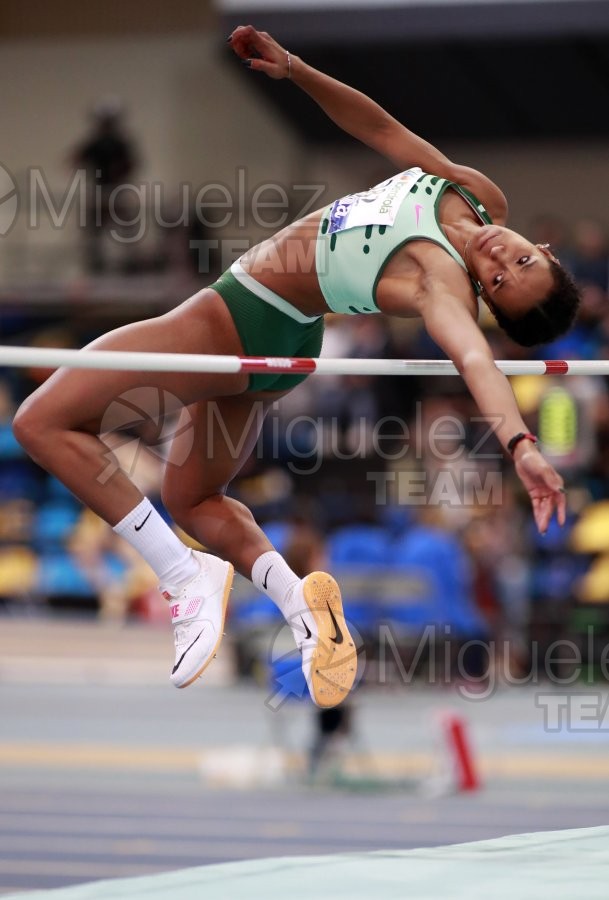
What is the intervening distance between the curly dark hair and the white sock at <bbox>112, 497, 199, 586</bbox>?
2.93ft

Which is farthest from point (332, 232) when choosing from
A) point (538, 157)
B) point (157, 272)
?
point (538, 157)

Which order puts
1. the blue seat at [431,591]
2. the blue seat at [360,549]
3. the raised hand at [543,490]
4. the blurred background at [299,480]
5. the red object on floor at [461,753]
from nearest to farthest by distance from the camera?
1. the raised hand at [543,490]
2. the red object on floor at [461,753]
3. the blurred background at [299,480]
4. the blue seat at [431,591]
5. the blue seat at [360,549]

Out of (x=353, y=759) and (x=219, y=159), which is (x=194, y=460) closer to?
(x=353, y=759)

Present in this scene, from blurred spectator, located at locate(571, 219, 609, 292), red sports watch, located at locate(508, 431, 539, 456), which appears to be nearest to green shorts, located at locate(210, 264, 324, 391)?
red sports watch, located at locate(508, 431, 539, 456)

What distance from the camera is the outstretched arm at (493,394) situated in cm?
277

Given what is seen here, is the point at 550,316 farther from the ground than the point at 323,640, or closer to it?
farther from the ground

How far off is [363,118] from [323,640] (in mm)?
1278

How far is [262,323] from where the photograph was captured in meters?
3.52

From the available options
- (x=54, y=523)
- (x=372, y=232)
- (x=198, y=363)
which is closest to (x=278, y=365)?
(x=198, y=363)

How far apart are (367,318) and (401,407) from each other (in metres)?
0.67

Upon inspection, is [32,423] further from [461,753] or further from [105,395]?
[461,753]

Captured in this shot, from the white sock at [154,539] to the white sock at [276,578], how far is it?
0.72 ft

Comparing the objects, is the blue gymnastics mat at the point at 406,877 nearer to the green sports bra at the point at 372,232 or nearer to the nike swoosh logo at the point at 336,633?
the nike swoosh logo at the point at 336,633

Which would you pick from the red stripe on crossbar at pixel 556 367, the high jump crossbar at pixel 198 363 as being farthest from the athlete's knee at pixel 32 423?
the red stripe on crossbar at pixel 556 367
